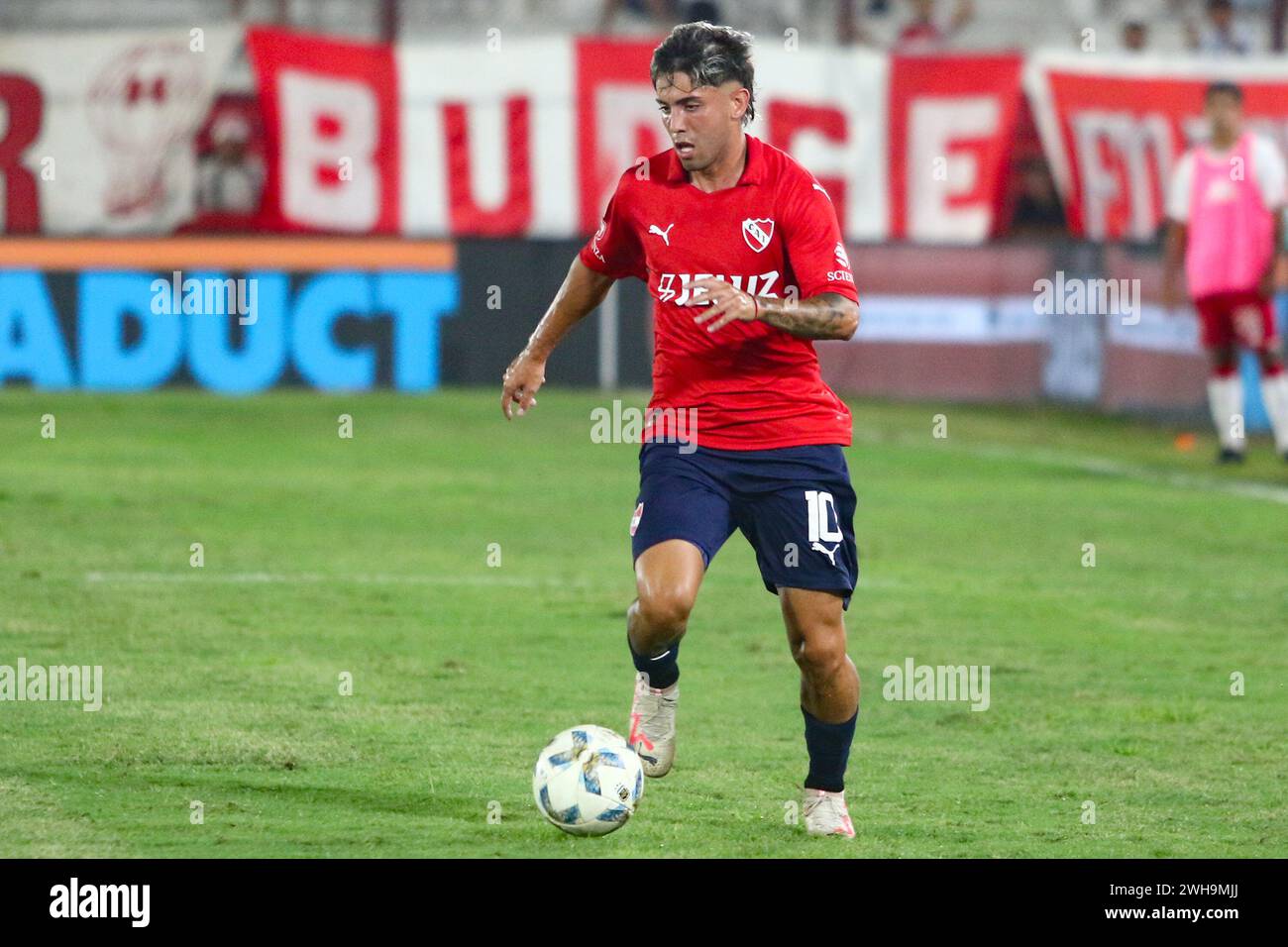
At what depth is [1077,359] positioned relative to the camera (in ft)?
64.5

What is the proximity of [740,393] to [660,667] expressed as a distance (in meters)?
0.82

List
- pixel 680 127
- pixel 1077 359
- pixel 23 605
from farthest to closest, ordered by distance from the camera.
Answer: pixel 1077 359 < pixel 23 605 < pixel 680 127

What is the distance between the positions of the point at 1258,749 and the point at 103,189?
1502 centimetres

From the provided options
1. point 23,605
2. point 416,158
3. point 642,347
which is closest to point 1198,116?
point 642,347

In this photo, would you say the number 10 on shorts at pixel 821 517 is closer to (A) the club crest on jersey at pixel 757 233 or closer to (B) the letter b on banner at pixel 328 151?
(A) the club crest on jersey at pixel 757 233

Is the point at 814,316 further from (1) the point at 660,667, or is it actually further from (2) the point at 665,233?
(1) the point at 660,667

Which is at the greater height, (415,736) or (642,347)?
(642,347)

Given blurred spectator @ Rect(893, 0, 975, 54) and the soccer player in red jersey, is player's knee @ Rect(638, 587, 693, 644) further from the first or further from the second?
blurred spectator @ Rect(893, 0, 975, 54)

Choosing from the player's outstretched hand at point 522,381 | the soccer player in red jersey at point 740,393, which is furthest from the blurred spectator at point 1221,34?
the soccer player in red jersey at point 740,393

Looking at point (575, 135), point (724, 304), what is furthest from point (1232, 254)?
point (724, 304)

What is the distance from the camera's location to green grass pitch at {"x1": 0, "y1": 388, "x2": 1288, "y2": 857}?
6.07 m

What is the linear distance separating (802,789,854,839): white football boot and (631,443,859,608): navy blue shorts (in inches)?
19.9

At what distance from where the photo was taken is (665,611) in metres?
6.05

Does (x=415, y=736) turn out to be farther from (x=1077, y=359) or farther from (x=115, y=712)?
(x=1077, y=359)
